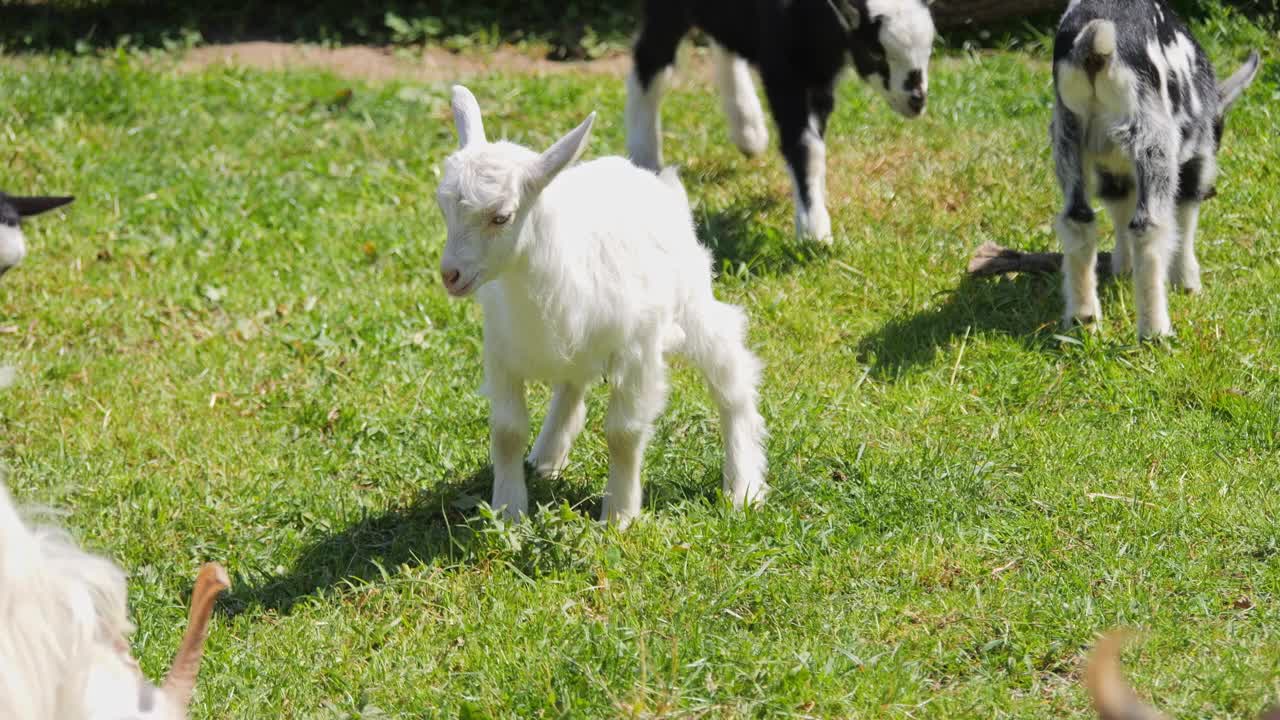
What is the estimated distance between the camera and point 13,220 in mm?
4949

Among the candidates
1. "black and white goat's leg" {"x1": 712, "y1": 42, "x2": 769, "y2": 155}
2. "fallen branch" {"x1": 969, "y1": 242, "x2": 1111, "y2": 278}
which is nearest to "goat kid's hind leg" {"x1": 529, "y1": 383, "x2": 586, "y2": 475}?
"fallen branch" {"x1": 969, "y1": 242, "x2": 1111, "y2": 278}

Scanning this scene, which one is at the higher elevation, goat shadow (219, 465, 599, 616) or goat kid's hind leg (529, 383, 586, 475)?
goat kid's hind leg (529, 383, 586, 475)

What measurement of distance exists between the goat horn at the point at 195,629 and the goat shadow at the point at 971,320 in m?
3.39

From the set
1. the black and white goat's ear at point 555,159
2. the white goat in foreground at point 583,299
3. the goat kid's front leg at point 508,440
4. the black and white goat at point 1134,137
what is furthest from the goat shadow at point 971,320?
the black and white goat's ear at point 555,159

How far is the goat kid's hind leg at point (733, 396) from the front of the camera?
4480mm

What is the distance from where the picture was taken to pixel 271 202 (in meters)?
7.07

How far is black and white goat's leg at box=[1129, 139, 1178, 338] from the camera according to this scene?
4977 mm

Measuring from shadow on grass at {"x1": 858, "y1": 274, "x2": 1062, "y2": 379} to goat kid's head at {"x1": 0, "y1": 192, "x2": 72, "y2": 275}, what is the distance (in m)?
2.99

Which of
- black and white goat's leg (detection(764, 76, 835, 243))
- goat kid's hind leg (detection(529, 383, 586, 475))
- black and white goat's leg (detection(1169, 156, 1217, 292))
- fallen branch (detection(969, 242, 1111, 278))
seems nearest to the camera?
goat kid's hind leg (detection(529, 383, 586, 475))

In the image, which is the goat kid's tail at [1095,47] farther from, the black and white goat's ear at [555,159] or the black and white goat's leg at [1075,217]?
the black and white goat's ear at [555,159]

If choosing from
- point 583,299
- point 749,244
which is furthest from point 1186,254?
point 583,299

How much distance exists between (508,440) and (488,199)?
851 millimetres

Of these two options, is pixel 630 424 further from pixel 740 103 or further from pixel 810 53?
pixel 740 103

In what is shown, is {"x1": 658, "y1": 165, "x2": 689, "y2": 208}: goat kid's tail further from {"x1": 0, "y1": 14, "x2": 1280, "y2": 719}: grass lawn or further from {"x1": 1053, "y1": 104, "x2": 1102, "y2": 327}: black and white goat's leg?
{"x1": 1053, "y1": 104, "x2": 1102, "y2": 327}: black and white goat's leg
